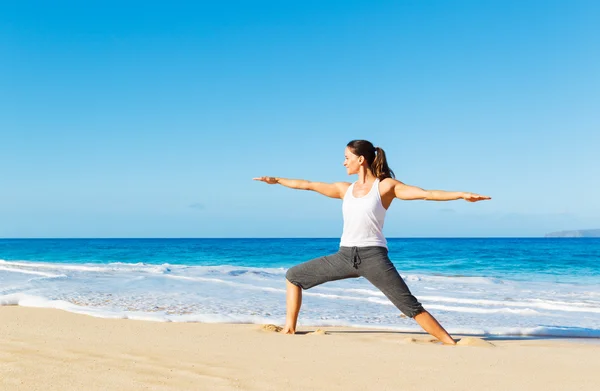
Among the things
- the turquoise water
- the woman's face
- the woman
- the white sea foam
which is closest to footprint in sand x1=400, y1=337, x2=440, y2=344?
the woman

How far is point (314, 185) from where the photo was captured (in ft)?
19.5

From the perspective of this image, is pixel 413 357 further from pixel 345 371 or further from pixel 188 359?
pixel 188 359

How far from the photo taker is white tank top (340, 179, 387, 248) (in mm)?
5426

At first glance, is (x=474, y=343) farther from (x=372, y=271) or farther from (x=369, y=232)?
(x=369, y=232)

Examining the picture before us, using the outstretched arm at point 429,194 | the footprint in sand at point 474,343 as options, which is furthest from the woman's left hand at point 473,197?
the footprint in sand at point 474,343

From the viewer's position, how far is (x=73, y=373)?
3.76 metres

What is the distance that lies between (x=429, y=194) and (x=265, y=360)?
82.1 inches

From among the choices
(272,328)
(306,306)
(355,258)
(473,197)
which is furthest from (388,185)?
(306,306)

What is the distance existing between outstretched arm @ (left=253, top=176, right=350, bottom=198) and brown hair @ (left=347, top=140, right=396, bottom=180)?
0.36m

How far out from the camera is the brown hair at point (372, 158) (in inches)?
221

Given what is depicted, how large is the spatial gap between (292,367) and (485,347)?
2123 mm

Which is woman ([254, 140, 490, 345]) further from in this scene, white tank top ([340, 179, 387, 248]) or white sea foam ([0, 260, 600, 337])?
white sea foam ([0, 260, 600, 337])

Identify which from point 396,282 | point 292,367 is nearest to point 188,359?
point 292,367

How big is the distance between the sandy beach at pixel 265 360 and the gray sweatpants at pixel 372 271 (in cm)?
40
